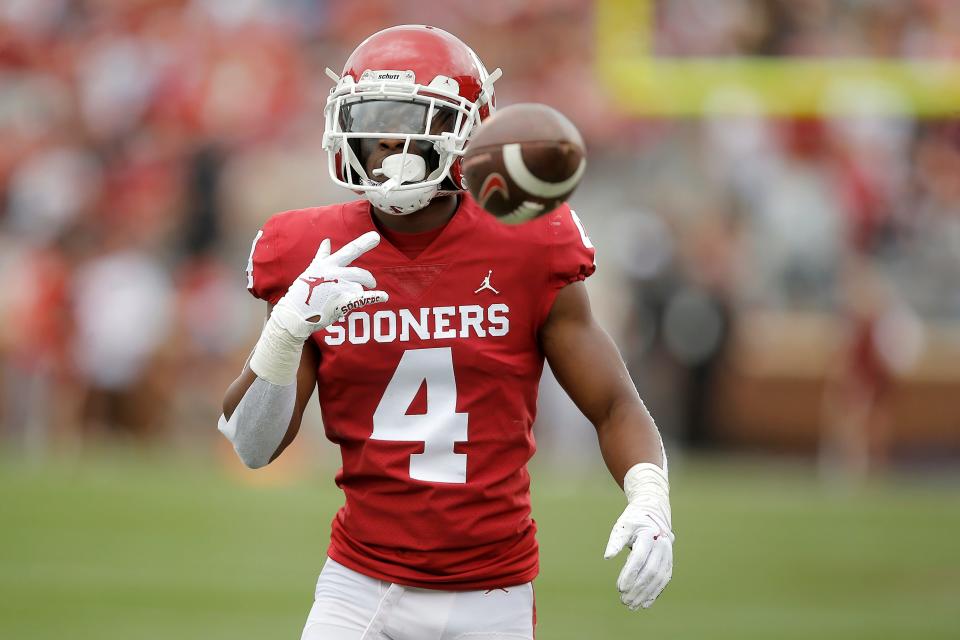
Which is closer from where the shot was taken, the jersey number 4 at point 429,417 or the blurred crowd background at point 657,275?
the jersey number 4 at point 429,417

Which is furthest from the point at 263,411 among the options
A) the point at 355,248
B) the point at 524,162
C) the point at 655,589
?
the point at 655,589

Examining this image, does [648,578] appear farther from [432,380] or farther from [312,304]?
[312,304]

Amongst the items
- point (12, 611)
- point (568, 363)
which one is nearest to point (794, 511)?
point (12, 611)

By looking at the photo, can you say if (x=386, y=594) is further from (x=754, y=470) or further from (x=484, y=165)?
(x=754, y=470)

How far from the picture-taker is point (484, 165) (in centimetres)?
288

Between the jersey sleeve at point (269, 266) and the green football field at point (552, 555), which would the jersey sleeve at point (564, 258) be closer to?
the jersey sleeve at point (269, 266)

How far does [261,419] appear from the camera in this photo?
3.11m

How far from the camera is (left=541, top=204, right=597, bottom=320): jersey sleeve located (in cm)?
311

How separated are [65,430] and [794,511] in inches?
222

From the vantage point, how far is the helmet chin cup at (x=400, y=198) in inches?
121

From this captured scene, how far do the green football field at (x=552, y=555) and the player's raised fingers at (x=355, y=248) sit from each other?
3.46 m

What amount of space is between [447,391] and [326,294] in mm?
345

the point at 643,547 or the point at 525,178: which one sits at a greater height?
the point at 525,178

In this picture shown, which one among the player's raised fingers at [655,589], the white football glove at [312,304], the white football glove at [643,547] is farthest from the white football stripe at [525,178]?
the player's raised fingers at [655,589]
